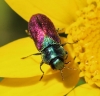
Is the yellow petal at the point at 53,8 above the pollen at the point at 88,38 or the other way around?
above

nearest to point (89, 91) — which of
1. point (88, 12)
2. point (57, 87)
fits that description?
point (57, 87)

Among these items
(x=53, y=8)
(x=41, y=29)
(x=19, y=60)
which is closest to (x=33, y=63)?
(x=19, y=60)

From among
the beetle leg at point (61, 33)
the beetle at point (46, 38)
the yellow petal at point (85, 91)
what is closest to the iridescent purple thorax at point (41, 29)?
the beetle at point (46, 38)

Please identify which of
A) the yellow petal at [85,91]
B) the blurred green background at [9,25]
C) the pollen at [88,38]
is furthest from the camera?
the blurred green background at [9,25]

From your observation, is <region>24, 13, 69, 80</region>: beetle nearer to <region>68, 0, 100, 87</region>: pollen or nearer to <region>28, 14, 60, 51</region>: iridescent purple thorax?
<region>28, 14, 60, 51</region>: iridescent purple thorax

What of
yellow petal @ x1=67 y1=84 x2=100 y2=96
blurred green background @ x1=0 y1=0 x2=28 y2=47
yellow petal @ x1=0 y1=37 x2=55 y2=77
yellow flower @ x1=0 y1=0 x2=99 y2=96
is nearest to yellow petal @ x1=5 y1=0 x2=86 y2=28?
yellow flower @ x1=0 y1=0 x2=99 y2=96

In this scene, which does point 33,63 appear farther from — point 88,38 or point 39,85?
point 88,38

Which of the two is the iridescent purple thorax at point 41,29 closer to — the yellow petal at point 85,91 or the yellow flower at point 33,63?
the yellow flower at point 33,63
